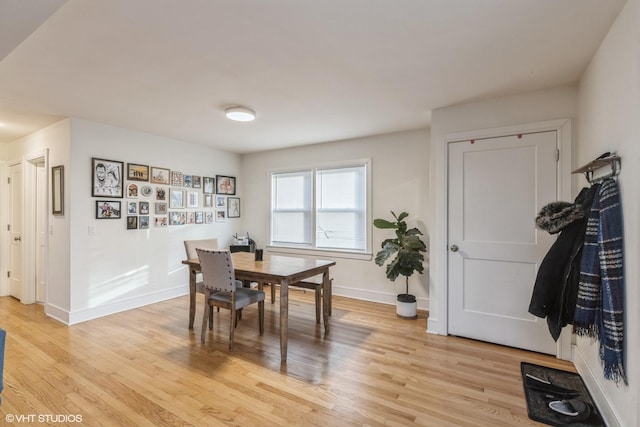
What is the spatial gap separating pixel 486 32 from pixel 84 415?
11.1 feet

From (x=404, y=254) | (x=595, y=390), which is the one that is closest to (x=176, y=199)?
(x=404, y=254)

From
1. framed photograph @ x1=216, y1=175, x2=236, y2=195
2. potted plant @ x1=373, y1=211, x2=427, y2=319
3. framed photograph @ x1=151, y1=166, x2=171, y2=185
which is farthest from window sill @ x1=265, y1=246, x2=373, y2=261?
framed photograph @ x1=151, y1=166, x2=171, y2=185

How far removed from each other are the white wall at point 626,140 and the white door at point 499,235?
593 mm

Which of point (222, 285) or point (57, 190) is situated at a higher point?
point (57, 190)

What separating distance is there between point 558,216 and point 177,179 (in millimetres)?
4510

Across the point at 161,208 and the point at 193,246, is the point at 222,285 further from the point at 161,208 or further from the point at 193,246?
the point at 161,208

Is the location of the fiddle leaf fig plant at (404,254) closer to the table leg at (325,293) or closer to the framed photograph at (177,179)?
the table leg at (325,293)

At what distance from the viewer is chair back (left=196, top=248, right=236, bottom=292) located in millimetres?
2777

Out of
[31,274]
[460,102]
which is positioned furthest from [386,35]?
[31,274]

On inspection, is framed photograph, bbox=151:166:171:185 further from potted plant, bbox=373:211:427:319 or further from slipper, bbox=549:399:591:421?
slipper, bbox=549:399:591:421

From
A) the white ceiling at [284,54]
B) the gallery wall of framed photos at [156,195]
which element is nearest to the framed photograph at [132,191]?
the gallery wall of framed photos at [156,195]

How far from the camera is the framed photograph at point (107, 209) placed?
146 inches

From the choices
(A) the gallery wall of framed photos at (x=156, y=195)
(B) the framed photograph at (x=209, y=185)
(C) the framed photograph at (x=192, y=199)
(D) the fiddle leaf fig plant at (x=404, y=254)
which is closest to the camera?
(D) the fiddle leaf fig plant at (x=404, y=254)

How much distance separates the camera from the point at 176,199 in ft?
15.0
